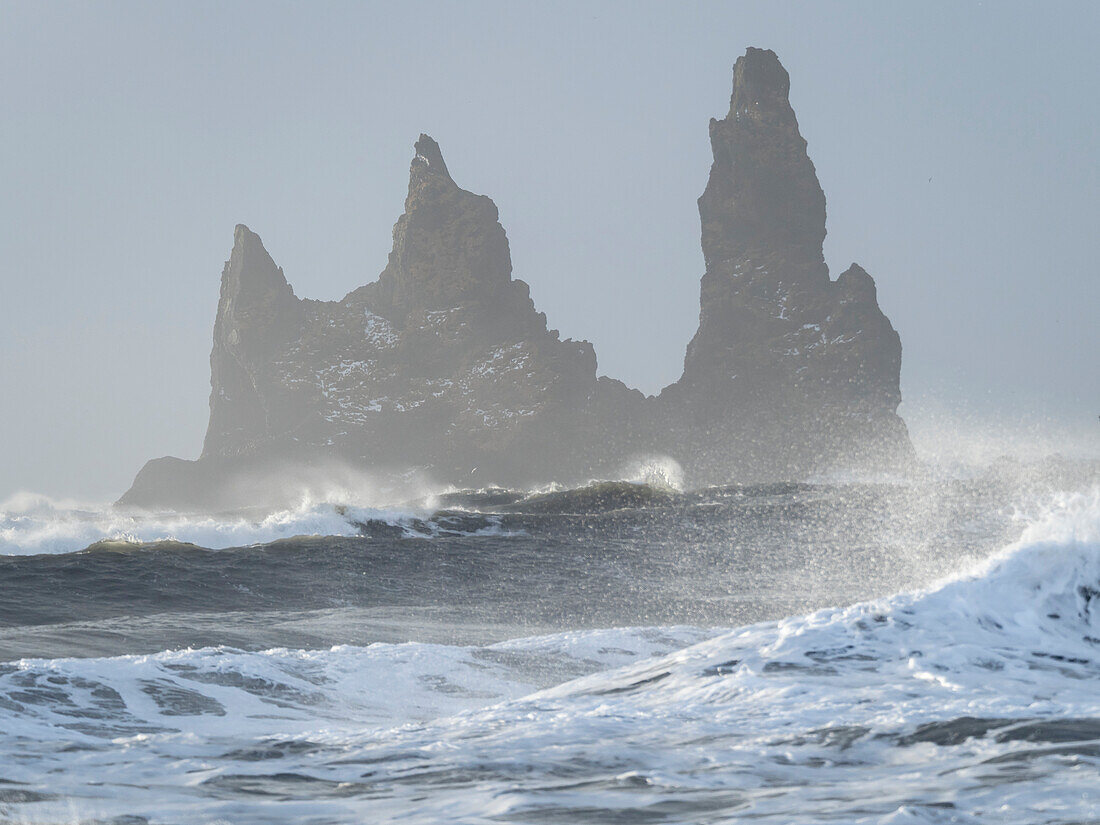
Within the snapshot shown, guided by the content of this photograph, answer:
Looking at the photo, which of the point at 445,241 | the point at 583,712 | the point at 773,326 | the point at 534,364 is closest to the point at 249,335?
the point at 445,241

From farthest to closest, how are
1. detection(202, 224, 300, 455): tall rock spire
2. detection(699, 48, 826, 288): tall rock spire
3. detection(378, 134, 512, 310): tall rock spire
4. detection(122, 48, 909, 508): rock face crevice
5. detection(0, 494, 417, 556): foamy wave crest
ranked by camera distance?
1. detection(202, 224, 300, 455): tall rock spire
2. detection(699, 48, 826, 288): tall rock spire
3. detection(378, 134, 512, 310): tall rock spire
4. detection(122, 48, 909, 508): rock face crevice
5. detection(0, 494, 417, 556): foamy wave crest

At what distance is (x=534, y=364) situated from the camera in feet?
381

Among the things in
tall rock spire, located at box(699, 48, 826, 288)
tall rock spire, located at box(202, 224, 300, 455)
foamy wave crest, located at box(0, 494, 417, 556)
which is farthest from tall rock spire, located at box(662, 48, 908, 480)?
foamy wave crest, located at box(0, 494, 417, 556)

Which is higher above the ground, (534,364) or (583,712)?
(534,364)

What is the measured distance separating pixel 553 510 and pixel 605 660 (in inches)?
1285

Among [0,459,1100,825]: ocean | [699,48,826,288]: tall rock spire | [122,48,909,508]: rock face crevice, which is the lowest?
[0,459,1100,825]: ocean

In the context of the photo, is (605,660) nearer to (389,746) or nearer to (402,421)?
(389,746)

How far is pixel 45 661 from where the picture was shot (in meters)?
8.72

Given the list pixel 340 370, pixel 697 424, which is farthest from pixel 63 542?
pixel 340 370

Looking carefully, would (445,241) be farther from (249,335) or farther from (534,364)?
(249,335)

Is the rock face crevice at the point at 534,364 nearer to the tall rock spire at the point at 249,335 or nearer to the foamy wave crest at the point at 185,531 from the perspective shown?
the tall rock spire at the point at 249,335

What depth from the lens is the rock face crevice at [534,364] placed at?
4461 inches

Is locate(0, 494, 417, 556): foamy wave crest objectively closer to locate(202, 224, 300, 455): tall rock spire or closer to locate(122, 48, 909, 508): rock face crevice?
locate(122, 48, 909, 508): rock face crevice

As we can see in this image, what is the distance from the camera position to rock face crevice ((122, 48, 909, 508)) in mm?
113312
